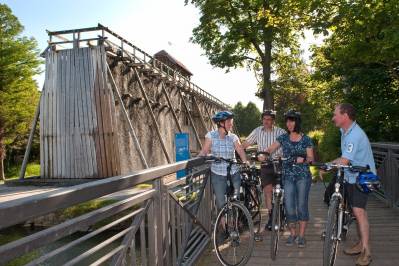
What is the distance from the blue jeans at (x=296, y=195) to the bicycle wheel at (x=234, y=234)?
36.5 inches

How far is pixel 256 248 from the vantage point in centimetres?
624

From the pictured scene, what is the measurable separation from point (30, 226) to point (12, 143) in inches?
978

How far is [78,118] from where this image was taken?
19.9 metres

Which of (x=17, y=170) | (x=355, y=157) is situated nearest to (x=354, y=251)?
(x=355, y=157)

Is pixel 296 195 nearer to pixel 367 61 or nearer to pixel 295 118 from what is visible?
pixel 295 118

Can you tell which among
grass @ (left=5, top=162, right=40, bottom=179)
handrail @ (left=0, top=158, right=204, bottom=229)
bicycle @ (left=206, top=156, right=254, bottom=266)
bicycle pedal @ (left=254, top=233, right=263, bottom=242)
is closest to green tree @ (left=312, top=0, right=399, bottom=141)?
bicycle pedal @ (left=254, top=233, right=263, bottom=242)

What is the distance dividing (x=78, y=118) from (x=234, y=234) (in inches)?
626

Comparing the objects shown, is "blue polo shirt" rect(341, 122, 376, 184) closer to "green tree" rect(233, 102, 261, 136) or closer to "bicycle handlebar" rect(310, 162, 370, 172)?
"bicycle handlebar" rect(310, 162, 370, 172)

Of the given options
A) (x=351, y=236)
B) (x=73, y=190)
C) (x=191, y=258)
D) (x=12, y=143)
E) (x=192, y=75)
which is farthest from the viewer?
(x=192, y=75)

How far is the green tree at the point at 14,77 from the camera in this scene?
104 ft

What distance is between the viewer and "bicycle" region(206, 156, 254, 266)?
5.13m

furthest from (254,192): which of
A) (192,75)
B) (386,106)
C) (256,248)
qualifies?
(192,75)

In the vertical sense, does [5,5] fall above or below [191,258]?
above

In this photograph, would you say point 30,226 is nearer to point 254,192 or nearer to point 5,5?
point 254,192
